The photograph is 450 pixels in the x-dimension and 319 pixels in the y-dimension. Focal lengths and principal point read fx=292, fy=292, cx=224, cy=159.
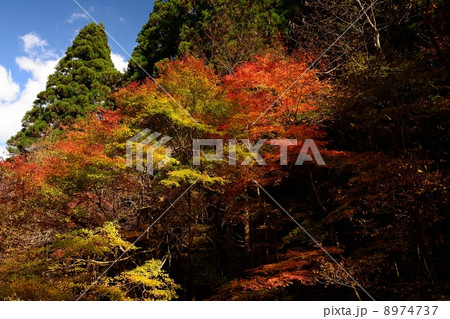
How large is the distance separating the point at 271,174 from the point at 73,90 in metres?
13.5

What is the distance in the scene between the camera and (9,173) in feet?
42.2

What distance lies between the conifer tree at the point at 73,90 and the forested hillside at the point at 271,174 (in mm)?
2276

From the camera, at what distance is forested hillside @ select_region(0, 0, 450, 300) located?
5922 mm

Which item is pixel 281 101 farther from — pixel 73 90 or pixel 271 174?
pixel 73 90

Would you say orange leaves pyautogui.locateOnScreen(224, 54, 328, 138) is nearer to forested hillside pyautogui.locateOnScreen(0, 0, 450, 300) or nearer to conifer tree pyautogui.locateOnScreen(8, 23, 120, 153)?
forested hillside pyautogui.locateOnScreen(0, 0, 450, 300)

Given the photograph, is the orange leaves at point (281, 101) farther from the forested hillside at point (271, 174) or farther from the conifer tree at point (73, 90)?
the conifer tree at point (73, 90)

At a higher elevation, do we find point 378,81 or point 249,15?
point 249,15

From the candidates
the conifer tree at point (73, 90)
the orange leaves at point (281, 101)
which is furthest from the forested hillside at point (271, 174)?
the conifer tree at point (73, 90)

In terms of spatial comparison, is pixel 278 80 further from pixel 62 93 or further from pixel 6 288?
pixel 62 93

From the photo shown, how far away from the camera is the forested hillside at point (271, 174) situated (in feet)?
19.4

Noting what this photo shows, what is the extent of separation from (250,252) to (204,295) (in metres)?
3.46

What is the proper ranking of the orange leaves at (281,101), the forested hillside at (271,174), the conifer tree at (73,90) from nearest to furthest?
the forested hillside at (271,174)
the orange leaves at (281,101)
the conifer tree at (73,90)
